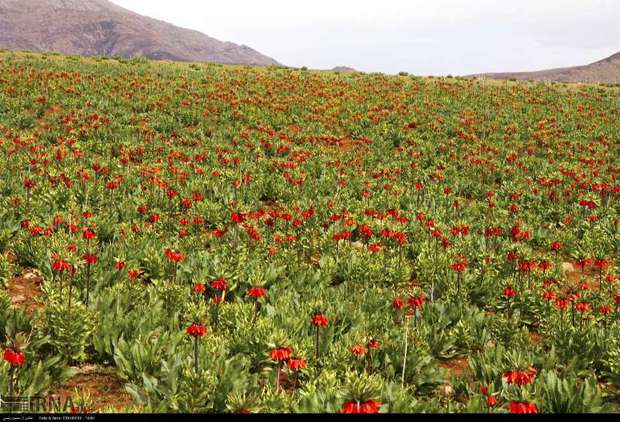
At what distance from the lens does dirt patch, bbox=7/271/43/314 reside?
20.7 ft

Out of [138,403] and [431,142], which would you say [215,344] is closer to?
[138,403]

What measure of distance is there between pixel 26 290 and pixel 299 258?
438 cm

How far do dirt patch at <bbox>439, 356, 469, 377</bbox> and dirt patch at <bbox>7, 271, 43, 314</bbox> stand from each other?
5391 mm

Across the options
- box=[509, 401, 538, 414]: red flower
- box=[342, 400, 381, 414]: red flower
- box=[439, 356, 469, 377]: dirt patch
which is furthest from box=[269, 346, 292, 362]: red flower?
box=[439, 356, 469, 377]: dirt patch

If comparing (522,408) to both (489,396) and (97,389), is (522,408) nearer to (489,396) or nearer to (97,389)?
(489,396)

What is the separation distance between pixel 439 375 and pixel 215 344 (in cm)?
260

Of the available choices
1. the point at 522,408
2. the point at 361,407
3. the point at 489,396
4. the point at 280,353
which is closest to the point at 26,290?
the point at 280,353

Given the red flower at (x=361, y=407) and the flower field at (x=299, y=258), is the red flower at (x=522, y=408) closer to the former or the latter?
the flower field at (x=299, y=258)

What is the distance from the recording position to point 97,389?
4867 mm

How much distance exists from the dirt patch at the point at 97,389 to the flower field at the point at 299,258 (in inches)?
1.2

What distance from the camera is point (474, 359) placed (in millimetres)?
5539

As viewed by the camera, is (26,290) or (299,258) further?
(299,258)

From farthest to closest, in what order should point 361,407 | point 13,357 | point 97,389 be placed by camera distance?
point 97,389 → point 13,357 → point 361,407
